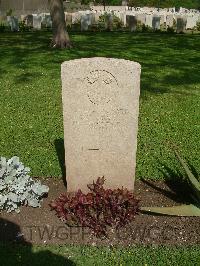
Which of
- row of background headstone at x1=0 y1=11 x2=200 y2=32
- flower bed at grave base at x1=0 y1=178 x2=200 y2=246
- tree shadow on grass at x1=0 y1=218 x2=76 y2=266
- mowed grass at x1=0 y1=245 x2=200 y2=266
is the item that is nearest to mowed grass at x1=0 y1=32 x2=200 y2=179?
flower bed at grave base at x1=0 y1=178 x2=200 y2=246

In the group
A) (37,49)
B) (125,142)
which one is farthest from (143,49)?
(125,142)

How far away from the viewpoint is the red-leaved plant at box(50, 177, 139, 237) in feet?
15.4

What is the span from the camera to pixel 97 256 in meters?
4.35

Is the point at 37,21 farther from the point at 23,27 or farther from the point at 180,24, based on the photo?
the point at 180,24

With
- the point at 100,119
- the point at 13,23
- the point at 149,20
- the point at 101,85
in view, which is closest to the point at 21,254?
the point at 100,119

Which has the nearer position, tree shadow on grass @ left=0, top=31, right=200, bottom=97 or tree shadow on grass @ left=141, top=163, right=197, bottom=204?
tree shadow on grass @ left=141, top=163, right=197, bottom=204

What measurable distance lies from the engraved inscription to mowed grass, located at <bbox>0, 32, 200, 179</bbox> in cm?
175

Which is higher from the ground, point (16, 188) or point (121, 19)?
point (121, 19)

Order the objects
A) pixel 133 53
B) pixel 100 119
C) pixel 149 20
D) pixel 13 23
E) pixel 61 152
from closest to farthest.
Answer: pixel 100 119, pixel 61 152, pixel 133 53, pixel 13 23, pixel 149 20

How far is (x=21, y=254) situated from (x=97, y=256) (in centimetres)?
78

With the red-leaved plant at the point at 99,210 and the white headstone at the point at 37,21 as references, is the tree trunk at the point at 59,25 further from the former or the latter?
the red-leaved plant at the point at 99,210

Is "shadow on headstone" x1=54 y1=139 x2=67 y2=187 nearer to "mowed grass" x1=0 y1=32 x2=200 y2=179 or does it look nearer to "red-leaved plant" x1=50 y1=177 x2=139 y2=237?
"mowed grass" x1=0 y1=32 x2=200 y2=179

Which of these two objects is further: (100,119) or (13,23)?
(13,23)

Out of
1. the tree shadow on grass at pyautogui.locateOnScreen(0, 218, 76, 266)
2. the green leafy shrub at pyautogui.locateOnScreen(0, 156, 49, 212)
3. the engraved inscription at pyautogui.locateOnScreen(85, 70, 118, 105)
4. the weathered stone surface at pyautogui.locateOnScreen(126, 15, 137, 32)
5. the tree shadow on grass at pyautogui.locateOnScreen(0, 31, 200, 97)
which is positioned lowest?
the tree shadow on grass at pyautogui.locateOnScreen(0, 218, 76, 266)
